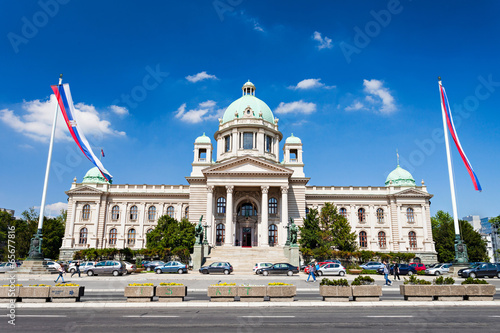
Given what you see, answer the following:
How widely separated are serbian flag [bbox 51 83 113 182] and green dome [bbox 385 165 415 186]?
51.8 metres

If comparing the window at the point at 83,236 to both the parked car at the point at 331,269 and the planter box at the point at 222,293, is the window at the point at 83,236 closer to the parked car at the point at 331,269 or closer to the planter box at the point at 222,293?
the parked car at the point at 331,269

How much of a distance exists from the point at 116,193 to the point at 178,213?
38.6 feet

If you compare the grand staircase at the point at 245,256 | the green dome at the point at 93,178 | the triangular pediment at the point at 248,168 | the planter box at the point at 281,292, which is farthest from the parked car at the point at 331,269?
the green dome at the point at 93,178

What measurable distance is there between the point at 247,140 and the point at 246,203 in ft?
37.3

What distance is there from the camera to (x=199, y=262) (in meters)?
42.0

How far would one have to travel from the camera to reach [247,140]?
62.8 m

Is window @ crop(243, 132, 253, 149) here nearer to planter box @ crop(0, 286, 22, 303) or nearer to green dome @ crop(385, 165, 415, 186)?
green dome @ crop(385, 165, 415, 186)

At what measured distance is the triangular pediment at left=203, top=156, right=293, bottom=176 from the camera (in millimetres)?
53719

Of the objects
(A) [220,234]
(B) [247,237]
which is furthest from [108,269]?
(B) [247,237]

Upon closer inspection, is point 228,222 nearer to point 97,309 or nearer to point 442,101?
point 442,101

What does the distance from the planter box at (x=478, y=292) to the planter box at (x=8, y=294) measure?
2096 centimetres

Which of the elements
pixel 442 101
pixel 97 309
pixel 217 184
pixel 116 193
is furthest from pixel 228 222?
pixel 97 309

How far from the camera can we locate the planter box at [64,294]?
16281mm

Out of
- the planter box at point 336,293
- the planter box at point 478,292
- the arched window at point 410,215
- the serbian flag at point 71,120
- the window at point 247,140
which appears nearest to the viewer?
the planter box at point 336,293
